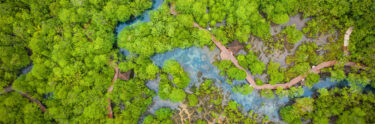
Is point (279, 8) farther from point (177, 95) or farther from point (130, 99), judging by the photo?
point (130, 99)

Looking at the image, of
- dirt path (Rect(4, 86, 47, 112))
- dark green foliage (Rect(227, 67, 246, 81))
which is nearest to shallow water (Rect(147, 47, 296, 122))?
dark green foliage (Rect(227, 67, 246, 81))

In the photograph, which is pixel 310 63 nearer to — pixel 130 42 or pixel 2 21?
pixel 130 42

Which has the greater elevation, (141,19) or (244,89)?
(141,19)

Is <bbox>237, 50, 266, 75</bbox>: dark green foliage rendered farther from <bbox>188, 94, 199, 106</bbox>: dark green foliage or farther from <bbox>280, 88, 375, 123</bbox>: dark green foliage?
<bbox>188, 94, 199, 106</bbox>: dark green foliage

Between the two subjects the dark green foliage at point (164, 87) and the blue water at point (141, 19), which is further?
the blue water at point (141, 19)

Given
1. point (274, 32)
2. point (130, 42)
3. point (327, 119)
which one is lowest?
point (327, 119)

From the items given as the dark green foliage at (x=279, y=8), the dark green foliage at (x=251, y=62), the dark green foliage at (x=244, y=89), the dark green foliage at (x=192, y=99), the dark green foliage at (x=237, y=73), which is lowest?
the dark green foliage at (x=192, y=99)

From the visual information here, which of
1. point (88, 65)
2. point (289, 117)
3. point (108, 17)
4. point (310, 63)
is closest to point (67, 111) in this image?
point (88, 65)

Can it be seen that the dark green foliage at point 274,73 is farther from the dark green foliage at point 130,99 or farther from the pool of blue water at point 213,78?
the dark green foliage at point 130,99

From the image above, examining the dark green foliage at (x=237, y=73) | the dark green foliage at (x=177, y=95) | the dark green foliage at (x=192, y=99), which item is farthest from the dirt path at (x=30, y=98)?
the dark green foliage at (x=237, y=73)

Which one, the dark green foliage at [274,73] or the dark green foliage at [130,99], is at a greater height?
the dark green foliage at [274,73]

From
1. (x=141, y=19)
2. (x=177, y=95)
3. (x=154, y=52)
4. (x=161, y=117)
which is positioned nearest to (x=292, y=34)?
(x=177, y=95)
